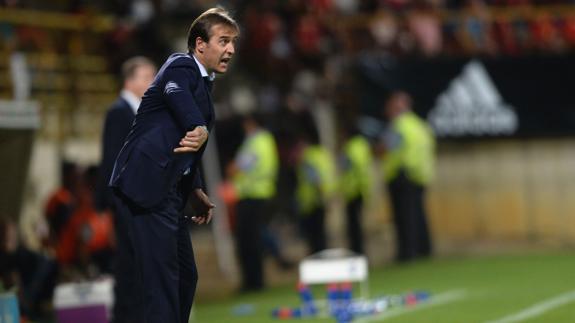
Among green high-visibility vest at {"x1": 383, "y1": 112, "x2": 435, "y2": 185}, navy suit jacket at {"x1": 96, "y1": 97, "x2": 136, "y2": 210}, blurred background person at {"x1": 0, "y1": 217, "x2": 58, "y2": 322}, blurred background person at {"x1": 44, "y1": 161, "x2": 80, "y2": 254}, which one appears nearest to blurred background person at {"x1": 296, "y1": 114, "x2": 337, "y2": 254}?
green high-visibility vest at {"x1": 383, "y1": 112, "x2": 435, "y2": 185}

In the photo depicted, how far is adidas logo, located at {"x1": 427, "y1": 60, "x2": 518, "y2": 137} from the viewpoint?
23.7 m

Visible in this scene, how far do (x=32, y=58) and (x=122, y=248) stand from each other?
31.1ft

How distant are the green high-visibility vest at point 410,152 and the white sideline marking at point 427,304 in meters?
5.77

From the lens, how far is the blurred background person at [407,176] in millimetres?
A: 22125

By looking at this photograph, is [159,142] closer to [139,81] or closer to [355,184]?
[139,81]

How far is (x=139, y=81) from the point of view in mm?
11984

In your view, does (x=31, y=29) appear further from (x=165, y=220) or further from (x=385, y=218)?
(x=165, y=220)

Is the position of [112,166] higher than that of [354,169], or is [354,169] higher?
[112,166]

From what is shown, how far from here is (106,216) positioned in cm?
1716

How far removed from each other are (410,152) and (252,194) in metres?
3.42

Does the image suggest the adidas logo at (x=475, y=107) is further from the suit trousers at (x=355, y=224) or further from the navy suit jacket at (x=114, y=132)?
the navy suit jacket at (x=114, y=132)

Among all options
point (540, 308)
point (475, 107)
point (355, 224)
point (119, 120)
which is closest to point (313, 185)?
point (355, 224)

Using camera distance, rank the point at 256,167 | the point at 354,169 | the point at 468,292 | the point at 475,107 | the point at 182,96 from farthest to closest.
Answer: the point at 475,107 → the point at 354,169 → the point at 256,167 → the point at 468,292 → the point at 182,96

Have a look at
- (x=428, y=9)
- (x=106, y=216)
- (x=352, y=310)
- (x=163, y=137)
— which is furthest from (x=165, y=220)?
(x=428, y=9)
